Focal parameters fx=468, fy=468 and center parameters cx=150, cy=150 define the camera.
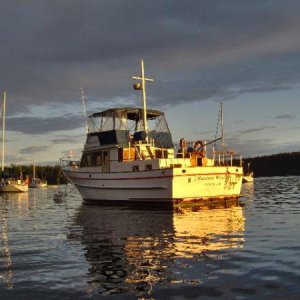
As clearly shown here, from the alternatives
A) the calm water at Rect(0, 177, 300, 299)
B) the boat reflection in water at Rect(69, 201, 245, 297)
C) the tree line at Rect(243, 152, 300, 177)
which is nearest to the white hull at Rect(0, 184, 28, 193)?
the boat reflection in water at Rect(69, 201, 245, 297)

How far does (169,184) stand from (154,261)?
17462mm

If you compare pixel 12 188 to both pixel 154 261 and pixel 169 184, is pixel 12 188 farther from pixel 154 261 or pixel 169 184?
pixel 154 261

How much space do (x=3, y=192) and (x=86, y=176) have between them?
1632 inches

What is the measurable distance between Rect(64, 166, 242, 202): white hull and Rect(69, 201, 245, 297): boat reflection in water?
5.04 meters

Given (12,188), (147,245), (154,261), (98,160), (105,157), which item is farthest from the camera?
(12,188)

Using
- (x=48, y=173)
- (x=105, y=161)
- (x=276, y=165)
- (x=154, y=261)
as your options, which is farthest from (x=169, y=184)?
(x=276, y=165)

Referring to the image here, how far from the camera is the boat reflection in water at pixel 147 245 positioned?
9.89m

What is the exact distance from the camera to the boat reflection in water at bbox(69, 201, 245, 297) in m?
9.89

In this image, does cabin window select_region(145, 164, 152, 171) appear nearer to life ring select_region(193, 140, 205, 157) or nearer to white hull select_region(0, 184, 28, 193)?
life ring select_region(193, 140, 205, 157)

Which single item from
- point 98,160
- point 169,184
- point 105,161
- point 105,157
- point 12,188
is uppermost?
point 105,157

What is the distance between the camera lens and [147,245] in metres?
14.6

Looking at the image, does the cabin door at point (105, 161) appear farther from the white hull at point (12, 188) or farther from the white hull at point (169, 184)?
the white hull at point (12, 188)

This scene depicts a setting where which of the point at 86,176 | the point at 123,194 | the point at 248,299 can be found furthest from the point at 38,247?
the point at 86,176

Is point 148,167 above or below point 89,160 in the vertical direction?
below
